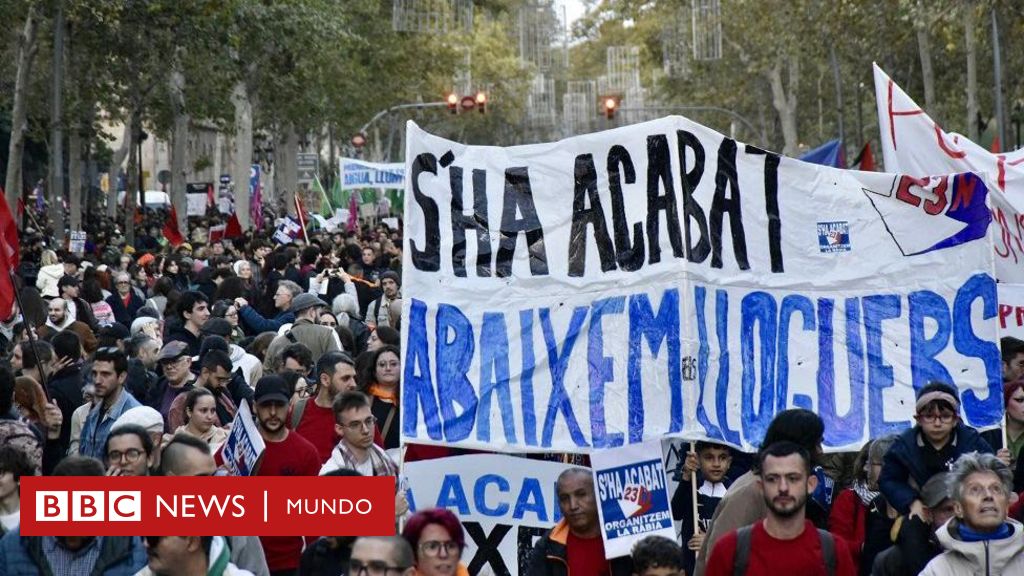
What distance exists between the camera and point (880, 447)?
7.36 meters

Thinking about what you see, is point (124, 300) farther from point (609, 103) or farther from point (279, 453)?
→ point (609, 103)

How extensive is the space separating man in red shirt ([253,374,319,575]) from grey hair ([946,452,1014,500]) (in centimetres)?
279

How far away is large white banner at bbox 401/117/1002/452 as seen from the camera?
291 inches

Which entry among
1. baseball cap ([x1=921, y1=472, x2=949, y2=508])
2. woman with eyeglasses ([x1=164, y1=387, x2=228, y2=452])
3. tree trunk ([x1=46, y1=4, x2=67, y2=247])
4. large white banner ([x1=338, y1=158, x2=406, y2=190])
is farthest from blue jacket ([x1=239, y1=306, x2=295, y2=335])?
large white banner ([x1=338, y1=158, x2=406, y2=190])

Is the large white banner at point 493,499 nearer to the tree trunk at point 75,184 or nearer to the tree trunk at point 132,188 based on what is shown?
the tree trunk at point 75,184

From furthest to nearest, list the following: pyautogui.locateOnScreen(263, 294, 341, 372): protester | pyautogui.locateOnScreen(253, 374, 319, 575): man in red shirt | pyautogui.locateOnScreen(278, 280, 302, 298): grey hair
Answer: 1. pyautogui.locateOnScreen(278, 280, 302, 298): grey hair
2. pyautogui.locateOnScreen(263, 294, 341, 372): protester
3. pyautogui.locateOnScreen(253, 374, 319, 575): man in red shirt

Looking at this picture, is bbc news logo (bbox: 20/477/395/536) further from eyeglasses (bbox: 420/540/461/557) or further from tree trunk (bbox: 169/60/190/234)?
tree trunk (bbox: 169/60/190/234)

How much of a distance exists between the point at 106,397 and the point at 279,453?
1653 millimetres

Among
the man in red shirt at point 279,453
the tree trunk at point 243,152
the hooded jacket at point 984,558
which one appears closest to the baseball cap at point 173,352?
the man in red shirt at point 279,453

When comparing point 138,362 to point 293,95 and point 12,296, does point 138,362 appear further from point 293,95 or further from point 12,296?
point 293,95

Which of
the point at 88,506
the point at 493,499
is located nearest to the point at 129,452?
the point at 88,506

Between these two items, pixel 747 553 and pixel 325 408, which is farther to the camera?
pixel 325 408

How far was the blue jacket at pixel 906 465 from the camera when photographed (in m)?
7.09

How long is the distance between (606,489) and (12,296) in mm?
4464
